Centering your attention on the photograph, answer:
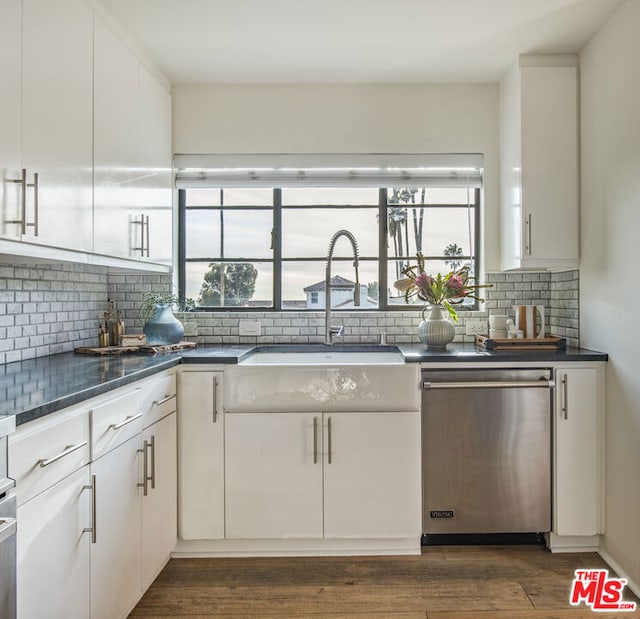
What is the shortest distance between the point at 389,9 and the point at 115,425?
2.10 meters

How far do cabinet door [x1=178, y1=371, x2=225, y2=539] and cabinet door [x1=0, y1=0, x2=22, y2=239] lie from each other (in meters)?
1.06

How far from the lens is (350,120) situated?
3076 millimetres

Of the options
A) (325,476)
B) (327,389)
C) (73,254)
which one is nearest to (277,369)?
(327,389)

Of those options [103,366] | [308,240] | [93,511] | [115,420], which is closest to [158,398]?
[103,366]

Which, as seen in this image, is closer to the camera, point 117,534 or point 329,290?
Answer: point 117,534

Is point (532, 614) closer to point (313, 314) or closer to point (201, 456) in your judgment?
point (201, 456)

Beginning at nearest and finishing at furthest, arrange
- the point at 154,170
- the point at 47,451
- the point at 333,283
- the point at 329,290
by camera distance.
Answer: the point at 47,451 → the point at 154,170 → the point at 329,290 → the point at 333,283

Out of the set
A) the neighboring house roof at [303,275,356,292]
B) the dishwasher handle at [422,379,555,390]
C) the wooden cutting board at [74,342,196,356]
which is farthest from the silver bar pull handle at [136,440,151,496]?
the neighboring house roof at [303,275,356,292]

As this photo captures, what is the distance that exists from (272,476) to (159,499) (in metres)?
0.52

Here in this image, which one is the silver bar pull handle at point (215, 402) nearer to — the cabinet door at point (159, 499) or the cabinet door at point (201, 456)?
the cabinet door at point (201, 456)

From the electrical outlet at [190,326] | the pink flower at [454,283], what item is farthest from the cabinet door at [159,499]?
the pink flower at [454,283]

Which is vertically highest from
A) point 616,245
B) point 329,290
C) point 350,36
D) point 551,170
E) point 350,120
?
point 350,36

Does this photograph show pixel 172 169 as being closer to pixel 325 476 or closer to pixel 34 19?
pixel 34 19

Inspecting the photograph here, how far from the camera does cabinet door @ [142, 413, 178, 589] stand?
2072 millimetres
